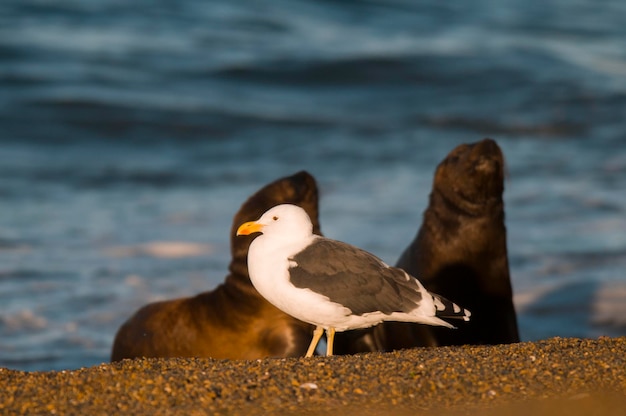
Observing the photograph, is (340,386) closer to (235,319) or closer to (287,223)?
(287,223)

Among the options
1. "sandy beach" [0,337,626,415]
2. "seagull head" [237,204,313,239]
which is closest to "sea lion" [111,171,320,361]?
"seagull head" [237,204,313,239]

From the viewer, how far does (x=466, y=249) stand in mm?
7621

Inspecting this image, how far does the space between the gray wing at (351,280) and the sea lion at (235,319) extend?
2061 millimetres

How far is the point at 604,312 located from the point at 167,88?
10.0 metres

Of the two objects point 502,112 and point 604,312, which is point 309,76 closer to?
point 502,112

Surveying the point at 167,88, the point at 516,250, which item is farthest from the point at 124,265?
the point at 167,88

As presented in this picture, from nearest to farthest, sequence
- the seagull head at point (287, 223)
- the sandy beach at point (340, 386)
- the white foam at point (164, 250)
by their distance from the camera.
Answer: the sandy beach at point (340, 386), the seagull head at point (287, 223), the white foam at point (164, 250)

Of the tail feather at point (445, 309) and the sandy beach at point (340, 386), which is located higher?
the tail feather at point (445, 309)

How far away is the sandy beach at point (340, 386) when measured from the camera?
3.84 meters

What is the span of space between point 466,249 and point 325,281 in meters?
3.04

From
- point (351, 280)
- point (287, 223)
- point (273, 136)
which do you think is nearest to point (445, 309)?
point (351, 280)

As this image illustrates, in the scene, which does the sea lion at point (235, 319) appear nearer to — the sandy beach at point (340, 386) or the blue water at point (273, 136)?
the blue water at point (273, 136)

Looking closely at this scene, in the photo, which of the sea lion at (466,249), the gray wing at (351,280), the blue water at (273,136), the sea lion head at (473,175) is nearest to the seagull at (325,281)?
the gray wing at (351,280)

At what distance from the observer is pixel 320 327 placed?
200 inches
